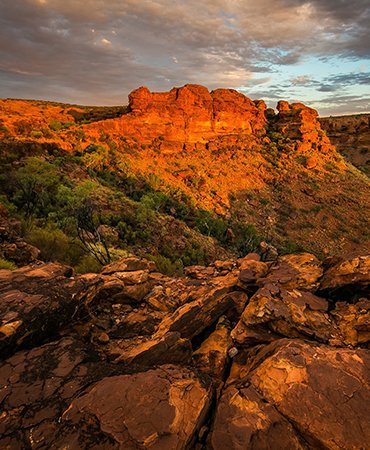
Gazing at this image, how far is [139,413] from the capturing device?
3281 mm

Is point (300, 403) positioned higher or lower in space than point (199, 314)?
higher

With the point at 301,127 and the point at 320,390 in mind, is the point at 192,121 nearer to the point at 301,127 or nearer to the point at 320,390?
the point at 301,127

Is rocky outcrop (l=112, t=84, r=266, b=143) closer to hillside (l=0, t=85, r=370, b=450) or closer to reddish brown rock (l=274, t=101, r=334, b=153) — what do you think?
reddish brown rock (l=274, t=101, r=334, b=153)

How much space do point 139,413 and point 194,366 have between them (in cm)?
158

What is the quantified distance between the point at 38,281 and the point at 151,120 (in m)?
34.6

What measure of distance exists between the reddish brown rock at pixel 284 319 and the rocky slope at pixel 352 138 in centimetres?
5430

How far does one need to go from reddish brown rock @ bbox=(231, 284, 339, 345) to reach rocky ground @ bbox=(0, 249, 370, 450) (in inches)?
0.8

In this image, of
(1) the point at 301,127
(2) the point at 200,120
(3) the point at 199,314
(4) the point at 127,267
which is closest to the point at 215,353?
(3) the point at 199,314

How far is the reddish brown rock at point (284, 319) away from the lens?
15.3 ft

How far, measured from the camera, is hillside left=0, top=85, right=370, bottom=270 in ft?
66.3

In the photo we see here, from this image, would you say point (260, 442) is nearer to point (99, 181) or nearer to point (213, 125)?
point (99, 181)

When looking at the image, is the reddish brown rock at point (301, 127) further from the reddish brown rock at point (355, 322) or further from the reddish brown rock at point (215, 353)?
the reddish brown rock at point (215, 353)

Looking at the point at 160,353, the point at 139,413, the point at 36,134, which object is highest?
the point at 36,134

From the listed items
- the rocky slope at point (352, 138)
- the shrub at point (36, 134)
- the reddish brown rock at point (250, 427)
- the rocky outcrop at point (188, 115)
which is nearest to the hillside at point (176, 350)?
the reddish brown rock at point (250, 427)
